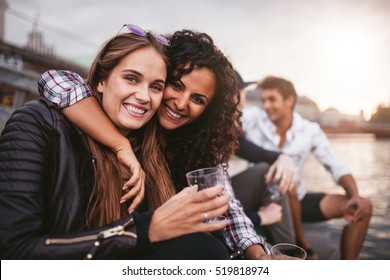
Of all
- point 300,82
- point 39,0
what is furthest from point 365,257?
→ point 39,0

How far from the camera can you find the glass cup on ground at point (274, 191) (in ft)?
7.57

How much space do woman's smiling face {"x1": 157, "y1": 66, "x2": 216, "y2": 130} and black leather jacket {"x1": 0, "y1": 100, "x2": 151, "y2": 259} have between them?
554 mm

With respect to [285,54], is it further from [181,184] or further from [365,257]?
[365,257]

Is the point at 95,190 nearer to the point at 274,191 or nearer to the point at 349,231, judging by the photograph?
the point at 274,191

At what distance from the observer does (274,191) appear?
7.63 feet

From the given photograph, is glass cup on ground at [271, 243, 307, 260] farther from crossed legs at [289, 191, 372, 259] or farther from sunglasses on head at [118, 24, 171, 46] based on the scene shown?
crossed legs at [289, 191, 372, 259]

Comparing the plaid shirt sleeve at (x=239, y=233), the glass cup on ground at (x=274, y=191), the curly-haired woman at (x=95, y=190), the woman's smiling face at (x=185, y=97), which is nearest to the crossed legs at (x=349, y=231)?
the glass cup on ground at (x=274, y=191)

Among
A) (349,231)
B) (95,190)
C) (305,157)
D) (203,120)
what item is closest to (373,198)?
(305,157)

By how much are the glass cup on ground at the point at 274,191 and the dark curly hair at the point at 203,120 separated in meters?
0.59

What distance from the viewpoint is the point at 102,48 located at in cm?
146

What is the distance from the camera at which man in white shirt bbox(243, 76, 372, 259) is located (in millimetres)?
2773

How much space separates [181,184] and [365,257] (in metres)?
2.28

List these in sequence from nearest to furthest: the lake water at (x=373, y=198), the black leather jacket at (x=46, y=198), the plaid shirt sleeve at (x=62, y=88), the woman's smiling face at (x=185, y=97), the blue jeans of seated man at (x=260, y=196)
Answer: the black leather jacket at (x=46, y=198), the plaid shirt sleeve at (x=62, y=88), the woman's smiling face at (x=185, y=97), the blue jeans of seated man at (x=260, y=196), the lake water at (x=373, y=198)

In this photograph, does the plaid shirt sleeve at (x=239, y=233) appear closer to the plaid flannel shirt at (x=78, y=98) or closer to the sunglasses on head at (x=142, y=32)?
the plaid flannel shirt at (x=78, y=98)
